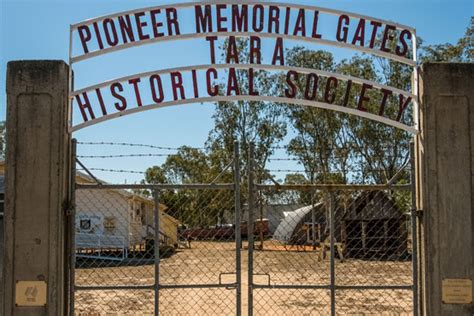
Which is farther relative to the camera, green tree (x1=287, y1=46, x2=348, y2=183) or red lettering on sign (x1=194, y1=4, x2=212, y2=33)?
green tree (x1=287, y1=46, x2=348, y2=183)

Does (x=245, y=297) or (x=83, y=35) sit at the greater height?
(x=83, y=35)

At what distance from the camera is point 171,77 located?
22.4ft

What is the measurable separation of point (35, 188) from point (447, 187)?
4.80m

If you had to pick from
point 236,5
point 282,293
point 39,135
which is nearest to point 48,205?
point 39,135

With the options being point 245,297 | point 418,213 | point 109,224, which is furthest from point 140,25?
point 109,224

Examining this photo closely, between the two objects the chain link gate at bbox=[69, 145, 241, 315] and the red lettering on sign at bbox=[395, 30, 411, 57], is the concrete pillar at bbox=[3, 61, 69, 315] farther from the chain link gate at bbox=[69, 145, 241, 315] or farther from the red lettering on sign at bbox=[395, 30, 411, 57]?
the red lettering on sign at bbox=[395, 30, 411, 57]

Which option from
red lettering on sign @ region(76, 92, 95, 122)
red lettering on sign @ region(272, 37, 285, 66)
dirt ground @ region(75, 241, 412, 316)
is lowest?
dirt ground @ region(75, 241, 412, 316)

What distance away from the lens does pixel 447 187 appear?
21.4 feet

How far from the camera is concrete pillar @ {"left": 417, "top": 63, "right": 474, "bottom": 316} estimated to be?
645cm

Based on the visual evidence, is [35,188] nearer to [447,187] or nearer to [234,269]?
[447,187]

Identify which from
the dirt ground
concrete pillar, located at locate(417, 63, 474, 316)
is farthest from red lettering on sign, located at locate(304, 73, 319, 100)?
the dirt ground

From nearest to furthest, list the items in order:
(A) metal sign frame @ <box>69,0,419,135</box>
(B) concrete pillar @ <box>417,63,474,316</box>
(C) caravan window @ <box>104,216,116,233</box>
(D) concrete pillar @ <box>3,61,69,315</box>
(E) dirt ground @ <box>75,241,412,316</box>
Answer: (D) concrete pillar @ <box>3,61,69,315</box>
(B) concrete pillar @ <box>417,63,474,316</box>
(A) metal sign frame @ <box>69,0,419,135</box>
(E) dirt ground @ <box>75,241,412,316</box>
(C) caravan window @ <box>104,216,116,233</box>

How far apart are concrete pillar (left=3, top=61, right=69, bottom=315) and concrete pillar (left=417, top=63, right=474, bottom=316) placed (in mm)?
4265

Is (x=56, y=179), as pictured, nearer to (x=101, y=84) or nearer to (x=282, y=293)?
(x=101, y=84)
